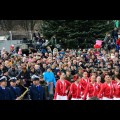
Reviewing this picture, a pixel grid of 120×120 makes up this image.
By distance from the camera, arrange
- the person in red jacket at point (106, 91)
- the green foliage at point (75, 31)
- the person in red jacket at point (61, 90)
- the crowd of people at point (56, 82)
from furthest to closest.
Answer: the green foliage at point (75, 31) < the person in red jacket at point (61, 90) < the person in red jacket at point (106, 91) < the crowd of people at point (56, 82)

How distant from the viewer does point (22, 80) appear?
1509cm

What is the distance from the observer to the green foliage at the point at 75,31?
28984mm

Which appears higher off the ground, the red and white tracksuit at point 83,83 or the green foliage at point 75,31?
the green foliage at point 75,31

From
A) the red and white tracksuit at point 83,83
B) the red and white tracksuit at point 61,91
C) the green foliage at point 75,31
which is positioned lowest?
the red and white tracksuit at point 61,91

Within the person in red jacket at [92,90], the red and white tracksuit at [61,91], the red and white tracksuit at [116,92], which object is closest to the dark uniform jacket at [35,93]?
the red and white tracksuit at [61,91]

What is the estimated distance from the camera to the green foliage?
29.0 meters

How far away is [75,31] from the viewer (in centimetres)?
2920

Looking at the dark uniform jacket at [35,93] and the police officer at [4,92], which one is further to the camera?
the dark uniform jacket at [35,93]

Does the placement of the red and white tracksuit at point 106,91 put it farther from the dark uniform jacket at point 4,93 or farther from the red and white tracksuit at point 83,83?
the dark uniform jacket at point 4,93

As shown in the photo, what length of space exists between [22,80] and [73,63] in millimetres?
3430

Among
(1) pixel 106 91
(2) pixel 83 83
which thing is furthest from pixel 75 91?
(1) pixel 106 91

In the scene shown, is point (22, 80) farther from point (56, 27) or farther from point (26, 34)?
point (26, 34)
